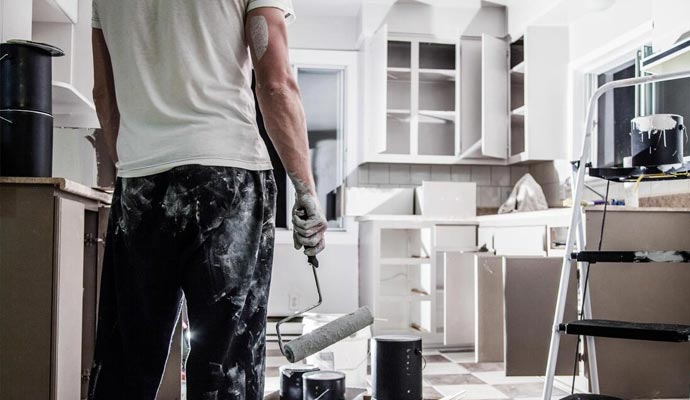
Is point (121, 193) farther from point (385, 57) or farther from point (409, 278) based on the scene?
point (409, 278)

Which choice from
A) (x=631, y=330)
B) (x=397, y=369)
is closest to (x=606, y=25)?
(x=631, y=330)

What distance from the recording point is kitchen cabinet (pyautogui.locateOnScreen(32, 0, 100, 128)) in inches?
127

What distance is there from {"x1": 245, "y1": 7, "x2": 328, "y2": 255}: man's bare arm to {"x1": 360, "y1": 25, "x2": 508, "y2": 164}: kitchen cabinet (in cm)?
344

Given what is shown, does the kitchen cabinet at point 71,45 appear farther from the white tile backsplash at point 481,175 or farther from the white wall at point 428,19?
A: the white tile backsplash at point 481,175

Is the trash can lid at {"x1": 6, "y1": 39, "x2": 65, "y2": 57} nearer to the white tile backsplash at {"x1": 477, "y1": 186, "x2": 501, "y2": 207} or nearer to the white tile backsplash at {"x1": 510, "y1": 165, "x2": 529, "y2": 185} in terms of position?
the white tile backsplash at {"x1": 477, "y1": 186, "x2": 501, "y2": 207}

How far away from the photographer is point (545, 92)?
14.5 feet

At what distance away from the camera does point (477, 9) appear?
4.89 metres

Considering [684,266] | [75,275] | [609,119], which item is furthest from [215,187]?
[609,119]

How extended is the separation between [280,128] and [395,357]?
119 centimetres

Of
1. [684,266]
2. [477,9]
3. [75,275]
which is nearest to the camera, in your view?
[75,275]

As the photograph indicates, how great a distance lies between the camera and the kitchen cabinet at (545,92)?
4422 mm

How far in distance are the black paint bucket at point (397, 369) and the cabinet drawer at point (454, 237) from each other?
2.18 metres

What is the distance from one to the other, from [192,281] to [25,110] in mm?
1117

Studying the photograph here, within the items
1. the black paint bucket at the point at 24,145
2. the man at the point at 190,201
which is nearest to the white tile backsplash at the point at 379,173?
the black paint bucket at the point at 24,145
